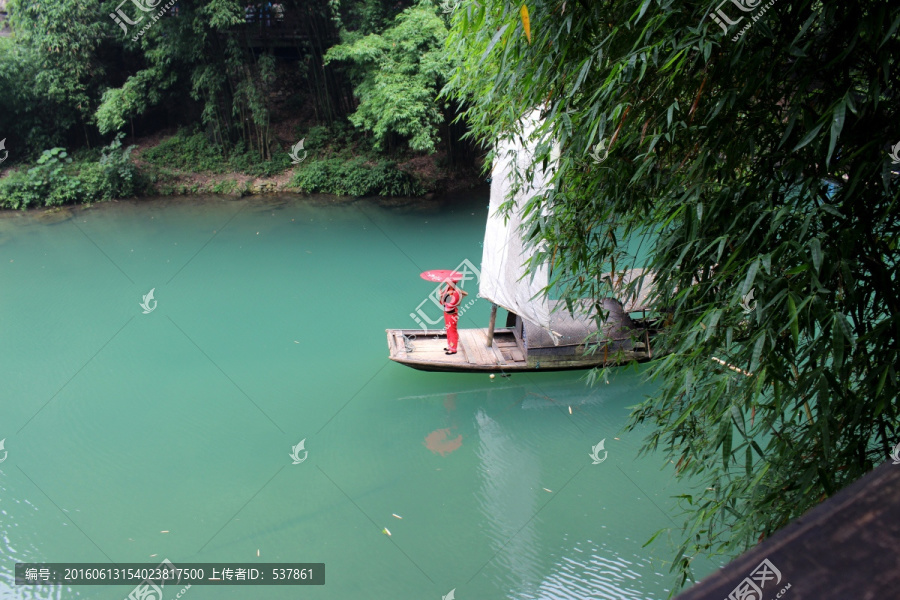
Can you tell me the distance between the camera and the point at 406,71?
31.6 feet

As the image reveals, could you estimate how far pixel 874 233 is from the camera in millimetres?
1788

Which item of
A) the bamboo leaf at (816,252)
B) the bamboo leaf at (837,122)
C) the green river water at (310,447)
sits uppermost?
the bamboo leaf at (837,122)

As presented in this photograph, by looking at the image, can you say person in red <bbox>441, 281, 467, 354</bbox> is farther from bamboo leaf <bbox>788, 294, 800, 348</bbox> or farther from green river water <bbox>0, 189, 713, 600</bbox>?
bamboo leaf <bbox>788, 294, 800, 348</bbox>

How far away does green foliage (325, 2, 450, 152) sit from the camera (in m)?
9.33

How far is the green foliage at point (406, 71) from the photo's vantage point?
9328 millimetres

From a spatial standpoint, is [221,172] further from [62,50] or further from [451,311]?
[451,311]

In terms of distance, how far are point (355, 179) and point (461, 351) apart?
6116mm

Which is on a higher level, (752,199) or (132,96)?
(752,199)

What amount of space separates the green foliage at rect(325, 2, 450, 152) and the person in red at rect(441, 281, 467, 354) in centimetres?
417

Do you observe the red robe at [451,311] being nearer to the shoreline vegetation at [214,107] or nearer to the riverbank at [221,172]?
the shoreline vegetation at [214,107]

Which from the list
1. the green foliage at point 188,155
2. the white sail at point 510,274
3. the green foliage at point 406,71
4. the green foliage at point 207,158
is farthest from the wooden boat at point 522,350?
the green foliage at point 188,155

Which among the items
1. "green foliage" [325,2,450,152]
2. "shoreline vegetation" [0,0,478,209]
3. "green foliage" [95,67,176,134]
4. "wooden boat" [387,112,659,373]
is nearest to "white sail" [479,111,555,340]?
"wooden boat" [387,112,659,373]

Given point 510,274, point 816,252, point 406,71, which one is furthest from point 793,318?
point 406,71

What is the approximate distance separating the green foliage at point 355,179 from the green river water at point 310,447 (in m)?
2.88
